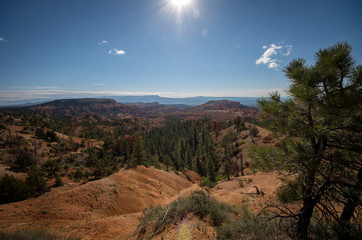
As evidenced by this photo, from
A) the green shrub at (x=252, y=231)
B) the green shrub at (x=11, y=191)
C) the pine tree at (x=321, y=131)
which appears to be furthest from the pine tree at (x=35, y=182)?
the pine tree at (x=321, y=131)

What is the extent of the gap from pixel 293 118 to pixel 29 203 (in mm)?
19558

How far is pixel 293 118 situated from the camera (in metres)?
3.83

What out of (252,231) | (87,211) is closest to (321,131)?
(252,231)

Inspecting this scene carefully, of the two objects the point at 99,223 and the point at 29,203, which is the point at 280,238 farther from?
the point at 29,203

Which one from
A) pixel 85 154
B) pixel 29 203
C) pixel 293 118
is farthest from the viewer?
pixel 85 154

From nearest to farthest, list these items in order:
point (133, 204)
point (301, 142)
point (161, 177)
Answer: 1. point (301, 142)
2. point (133, 204)
3. point (161, 177)

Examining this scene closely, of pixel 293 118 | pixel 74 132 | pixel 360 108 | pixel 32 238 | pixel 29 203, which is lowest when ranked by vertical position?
pixel 74 132

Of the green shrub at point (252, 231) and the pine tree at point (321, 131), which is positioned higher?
the pine tree at point (321, 131)

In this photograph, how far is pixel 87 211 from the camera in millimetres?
12023

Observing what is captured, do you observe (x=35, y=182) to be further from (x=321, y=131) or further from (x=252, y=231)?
(x=321, y=131)

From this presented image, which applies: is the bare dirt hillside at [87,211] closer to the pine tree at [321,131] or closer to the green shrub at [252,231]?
the green shrub at [252,231]

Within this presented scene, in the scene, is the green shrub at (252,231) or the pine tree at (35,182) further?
the pine tree at (35,182)

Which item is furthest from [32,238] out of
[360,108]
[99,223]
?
[360,108]

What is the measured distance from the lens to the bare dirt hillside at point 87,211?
877 centimetres
